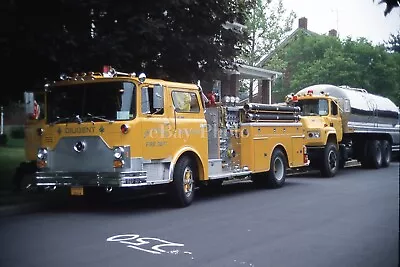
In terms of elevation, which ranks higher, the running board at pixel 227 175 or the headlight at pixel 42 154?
the headlight at pixel 42 154

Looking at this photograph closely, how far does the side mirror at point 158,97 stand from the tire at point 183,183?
1231mm

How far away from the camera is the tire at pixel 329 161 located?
18.9 meters

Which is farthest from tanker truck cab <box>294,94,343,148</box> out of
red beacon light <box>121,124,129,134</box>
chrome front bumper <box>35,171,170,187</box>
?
red beacon light <box>121,124,129,134</box>

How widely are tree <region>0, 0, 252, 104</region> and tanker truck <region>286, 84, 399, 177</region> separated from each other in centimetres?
538

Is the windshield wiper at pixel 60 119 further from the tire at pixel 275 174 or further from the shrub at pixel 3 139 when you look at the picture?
the shrub at pixel 3 139

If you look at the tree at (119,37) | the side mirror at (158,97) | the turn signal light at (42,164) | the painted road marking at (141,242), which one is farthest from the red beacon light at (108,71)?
the painted road marking at (141,242)

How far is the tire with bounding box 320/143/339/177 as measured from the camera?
18938 mm

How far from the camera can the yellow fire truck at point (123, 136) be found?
10.7 meters

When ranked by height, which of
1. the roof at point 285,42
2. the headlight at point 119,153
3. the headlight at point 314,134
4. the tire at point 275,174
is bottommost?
the tire at point 275,174

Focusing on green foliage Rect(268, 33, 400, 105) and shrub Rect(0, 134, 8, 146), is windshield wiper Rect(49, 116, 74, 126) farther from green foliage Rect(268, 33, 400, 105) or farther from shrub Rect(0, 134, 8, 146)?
shrub Rect(0, 134, 8, 146)

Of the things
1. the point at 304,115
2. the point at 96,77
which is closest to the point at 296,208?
the point at 96,77

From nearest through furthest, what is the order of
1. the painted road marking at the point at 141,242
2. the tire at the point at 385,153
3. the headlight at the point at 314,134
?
the painted road marking at the point at 141,242 → the headlight at the point at 314,134 → the tire at the point at 385,153

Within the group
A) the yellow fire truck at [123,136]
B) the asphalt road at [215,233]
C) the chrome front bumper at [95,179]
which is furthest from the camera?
the yellow fire truck at [123,136]

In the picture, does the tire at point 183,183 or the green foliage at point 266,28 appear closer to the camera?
the tire at point 183,183
